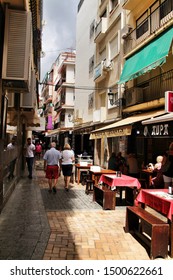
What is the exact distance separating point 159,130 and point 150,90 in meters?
6.58

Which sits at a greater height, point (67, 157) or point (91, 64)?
point (91, 64)

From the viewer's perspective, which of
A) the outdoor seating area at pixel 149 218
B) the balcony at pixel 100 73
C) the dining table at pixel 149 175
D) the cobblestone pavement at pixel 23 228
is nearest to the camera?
the cobblestone pavement at pixel 23 228

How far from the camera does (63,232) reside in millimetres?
6258

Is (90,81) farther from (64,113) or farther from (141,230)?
(141,230)

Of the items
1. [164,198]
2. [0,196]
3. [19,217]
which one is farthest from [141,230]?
[0,196]

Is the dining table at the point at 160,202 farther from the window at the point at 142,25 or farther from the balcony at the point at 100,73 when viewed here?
the balcony at the point at 100,73

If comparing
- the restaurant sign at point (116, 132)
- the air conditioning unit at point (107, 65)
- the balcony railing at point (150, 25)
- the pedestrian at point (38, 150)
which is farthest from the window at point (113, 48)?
the pedestrian at point (38, 150)

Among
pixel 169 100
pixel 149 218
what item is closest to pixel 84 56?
pixel 169 100

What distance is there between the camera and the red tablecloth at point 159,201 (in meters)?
5.37

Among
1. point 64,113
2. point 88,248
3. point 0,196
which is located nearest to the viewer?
point 88,248

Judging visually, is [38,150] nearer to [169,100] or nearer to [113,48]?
[113,48]

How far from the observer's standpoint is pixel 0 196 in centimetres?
755

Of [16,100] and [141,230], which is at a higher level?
[16,100]

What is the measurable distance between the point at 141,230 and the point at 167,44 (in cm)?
792
